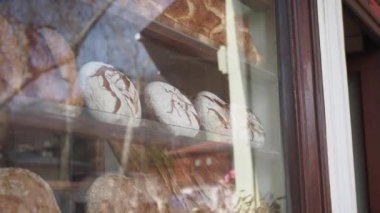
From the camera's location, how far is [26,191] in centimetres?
76

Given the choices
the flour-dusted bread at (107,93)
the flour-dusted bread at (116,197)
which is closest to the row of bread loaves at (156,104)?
the flour-dusted bread at (107,93)

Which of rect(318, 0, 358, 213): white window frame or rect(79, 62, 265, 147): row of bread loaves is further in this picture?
A: rect(318, 0, 358, 213): white window frame

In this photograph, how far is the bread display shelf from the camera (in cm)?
79

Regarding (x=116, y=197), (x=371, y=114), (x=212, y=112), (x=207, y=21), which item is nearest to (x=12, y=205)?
(x=116, y=197)

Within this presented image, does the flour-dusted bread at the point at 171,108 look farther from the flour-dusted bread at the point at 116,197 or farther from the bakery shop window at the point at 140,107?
the flour-dusted bread at the point at 116,197

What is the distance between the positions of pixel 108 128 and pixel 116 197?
0.12 metres

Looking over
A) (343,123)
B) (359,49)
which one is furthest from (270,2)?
(359,49)

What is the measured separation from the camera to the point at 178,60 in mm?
1255

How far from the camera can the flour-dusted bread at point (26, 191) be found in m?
0.74

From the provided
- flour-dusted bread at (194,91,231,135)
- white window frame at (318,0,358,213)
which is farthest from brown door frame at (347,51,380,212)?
flour-dusted bread at (194,91,231,135)

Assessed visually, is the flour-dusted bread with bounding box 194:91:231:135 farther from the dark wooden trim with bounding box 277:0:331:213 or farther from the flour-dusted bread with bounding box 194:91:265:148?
the dark wooden trim with bounding box 277:0:331:213

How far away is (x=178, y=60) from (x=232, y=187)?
33 centimetres

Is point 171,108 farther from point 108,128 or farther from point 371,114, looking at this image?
point 371,114

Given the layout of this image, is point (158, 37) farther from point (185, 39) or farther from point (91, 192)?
point (91, 192)
